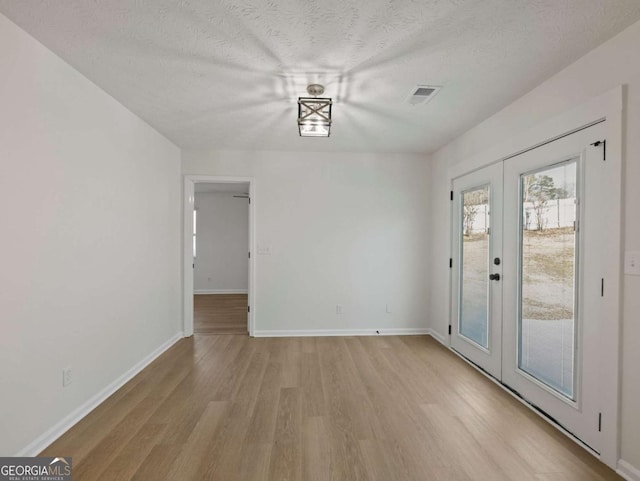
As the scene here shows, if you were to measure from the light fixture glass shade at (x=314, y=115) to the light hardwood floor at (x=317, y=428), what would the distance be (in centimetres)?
221

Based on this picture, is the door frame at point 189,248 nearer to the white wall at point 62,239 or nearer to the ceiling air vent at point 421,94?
the white wall at point 62,239

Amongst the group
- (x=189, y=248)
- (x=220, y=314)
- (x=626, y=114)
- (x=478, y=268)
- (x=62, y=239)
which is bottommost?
(x=220, y=314)

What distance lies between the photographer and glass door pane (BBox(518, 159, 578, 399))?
6.97ft

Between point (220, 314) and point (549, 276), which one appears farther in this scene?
point (220, 314)

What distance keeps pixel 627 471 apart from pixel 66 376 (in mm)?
3507

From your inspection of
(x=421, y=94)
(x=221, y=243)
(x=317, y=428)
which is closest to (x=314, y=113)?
(x=421, y=94)

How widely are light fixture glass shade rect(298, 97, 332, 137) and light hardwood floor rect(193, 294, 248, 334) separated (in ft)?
10.2

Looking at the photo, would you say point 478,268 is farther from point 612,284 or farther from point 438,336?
point 612,284

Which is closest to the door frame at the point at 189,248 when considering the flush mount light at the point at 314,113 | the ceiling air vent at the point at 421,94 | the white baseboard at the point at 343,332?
the white baseboard at the point at 343,332

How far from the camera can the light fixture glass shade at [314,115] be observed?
2.34 metres

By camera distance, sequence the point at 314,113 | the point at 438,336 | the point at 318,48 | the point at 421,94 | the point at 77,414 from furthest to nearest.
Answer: the point at 438,336
the point at 421,94
the point at 314,113
the point at 77,414
the point at 318,48

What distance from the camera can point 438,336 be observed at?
4.11 m

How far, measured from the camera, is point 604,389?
1838 mm

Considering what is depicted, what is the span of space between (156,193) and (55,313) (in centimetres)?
178
